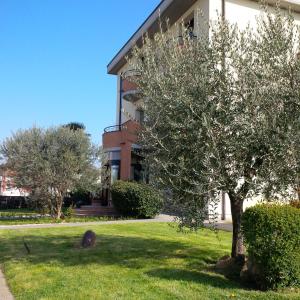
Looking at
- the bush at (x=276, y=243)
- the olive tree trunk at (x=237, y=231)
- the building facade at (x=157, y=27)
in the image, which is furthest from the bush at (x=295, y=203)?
the building facade at (x=157, y=27)

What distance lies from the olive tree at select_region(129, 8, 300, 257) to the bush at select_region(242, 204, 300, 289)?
2.40ft

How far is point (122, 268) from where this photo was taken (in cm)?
884

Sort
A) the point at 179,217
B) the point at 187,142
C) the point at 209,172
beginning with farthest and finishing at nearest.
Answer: the point at 179,217
the point at 187,142
the point at 209,172

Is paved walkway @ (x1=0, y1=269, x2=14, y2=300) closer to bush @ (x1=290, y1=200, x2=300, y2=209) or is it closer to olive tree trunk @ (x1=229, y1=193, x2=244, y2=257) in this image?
olive tree trunk @ (x1=229, y1=193, x2=244, y2=257)

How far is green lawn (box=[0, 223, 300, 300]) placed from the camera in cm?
707

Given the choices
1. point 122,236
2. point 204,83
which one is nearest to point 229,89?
point 204,83

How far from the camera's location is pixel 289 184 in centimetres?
735

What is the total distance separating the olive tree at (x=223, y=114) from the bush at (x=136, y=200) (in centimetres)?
1275

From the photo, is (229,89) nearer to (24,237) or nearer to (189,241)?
(189,241)

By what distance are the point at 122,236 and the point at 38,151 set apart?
947 centimetres

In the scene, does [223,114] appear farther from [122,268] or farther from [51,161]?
[51,161]

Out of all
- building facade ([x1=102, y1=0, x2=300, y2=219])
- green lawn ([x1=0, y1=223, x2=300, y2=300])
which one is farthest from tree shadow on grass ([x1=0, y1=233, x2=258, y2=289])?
building facade ([x1=102, y1=0, x2=300, y2=219])

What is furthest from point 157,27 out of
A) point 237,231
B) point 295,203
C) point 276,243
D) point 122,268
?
point 276,243

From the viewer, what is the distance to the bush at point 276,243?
21.4 ft
